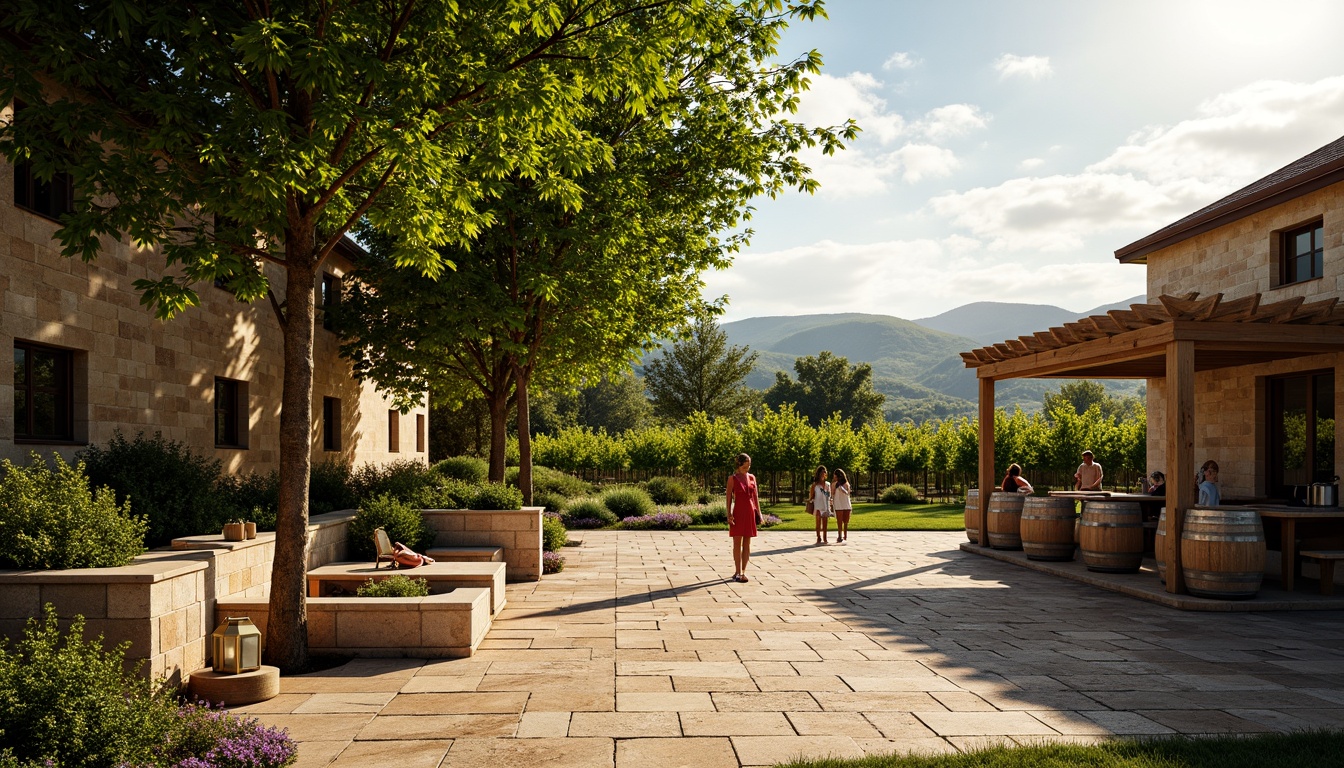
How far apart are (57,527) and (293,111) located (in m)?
3.86

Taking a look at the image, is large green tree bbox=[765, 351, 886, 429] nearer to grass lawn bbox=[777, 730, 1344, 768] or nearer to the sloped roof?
the sloped roof

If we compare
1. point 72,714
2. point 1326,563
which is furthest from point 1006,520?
point 72,714

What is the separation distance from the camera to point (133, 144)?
662 centimetres

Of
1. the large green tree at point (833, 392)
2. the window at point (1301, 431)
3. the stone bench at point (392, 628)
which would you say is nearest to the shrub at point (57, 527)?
the stone bench at point (392, 628)

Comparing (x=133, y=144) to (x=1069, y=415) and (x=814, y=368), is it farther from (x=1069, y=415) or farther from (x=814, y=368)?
(x=814, y=368)

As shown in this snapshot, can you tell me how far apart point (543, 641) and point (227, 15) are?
20.0 feet

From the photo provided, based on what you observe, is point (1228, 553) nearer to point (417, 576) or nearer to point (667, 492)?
point (417, 576)

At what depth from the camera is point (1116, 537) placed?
1236cm

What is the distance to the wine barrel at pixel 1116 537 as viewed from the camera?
40.4 feet

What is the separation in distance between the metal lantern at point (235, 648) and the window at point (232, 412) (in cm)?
837

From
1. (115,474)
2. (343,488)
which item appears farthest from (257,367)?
(115,474)

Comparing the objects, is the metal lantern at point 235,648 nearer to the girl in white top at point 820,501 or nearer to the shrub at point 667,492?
the girl in white top at point 820,501

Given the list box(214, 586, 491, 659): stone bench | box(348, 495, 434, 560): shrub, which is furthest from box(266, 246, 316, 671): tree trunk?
box(348, 495, 434, 560): shrub

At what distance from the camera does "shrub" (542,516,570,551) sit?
14508 millimetres
